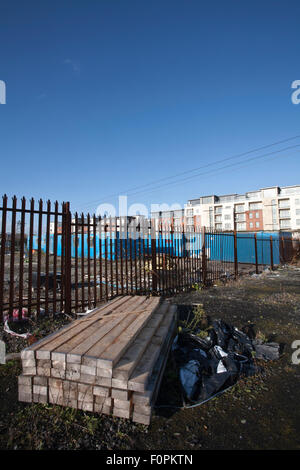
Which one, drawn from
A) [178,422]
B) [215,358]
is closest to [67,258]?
[215,358]

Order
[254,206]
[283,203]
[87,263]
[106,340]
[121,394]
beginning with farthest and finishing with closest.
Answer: [254,206]
[283,203]
[87,263]
[106,340]
[121,394]

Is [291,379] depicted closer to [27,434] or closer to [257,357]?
[257,357]

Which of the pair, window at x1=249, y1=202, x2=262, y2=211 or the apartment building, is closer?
the apartment building

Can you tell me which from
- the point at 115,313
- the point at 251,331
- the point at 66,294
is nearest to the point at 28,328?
the point at 66,294

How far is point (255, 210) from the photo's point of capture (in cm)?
7100

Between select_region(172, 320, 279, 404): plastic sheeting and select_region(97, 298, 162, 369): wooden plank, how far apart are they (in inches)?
28.6

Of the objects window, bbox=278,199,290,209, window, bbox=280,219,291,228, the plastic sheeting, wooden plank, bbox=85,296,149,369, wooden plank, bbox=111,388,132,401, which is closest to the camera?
wooden plank, bbox=111,388,132,401

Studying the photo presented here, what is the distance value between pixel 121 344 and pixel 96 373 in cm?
42

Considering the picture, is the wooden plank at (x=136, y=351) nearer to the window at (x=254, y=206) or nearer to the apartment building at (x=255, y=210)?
the apartment building at (x=255, y=210)

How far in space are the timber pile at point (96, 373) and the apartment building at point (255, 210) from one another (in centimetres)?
5542

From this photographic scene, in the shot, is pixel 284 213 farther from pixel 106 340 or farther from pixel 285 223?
pixel 106 340

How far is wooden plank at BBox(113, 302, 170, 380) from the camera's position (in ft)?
7.10

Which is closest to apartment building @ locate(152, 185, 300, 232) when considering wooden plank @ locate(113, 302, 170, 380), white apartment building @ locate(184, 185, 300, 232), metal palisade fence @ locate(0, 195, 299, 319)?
white apartment building @ locate(184, 185, 300, 232)

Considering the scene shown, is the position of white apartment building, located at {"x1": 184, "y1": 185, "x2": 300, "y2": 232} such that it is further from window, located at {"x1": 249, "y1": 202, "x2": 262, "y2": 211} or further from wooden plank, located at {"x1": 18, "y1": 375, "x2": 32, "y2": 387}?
wooden plank, located at {"x1": 18, "y1": 375, "x2": 32, "y2": 387}
